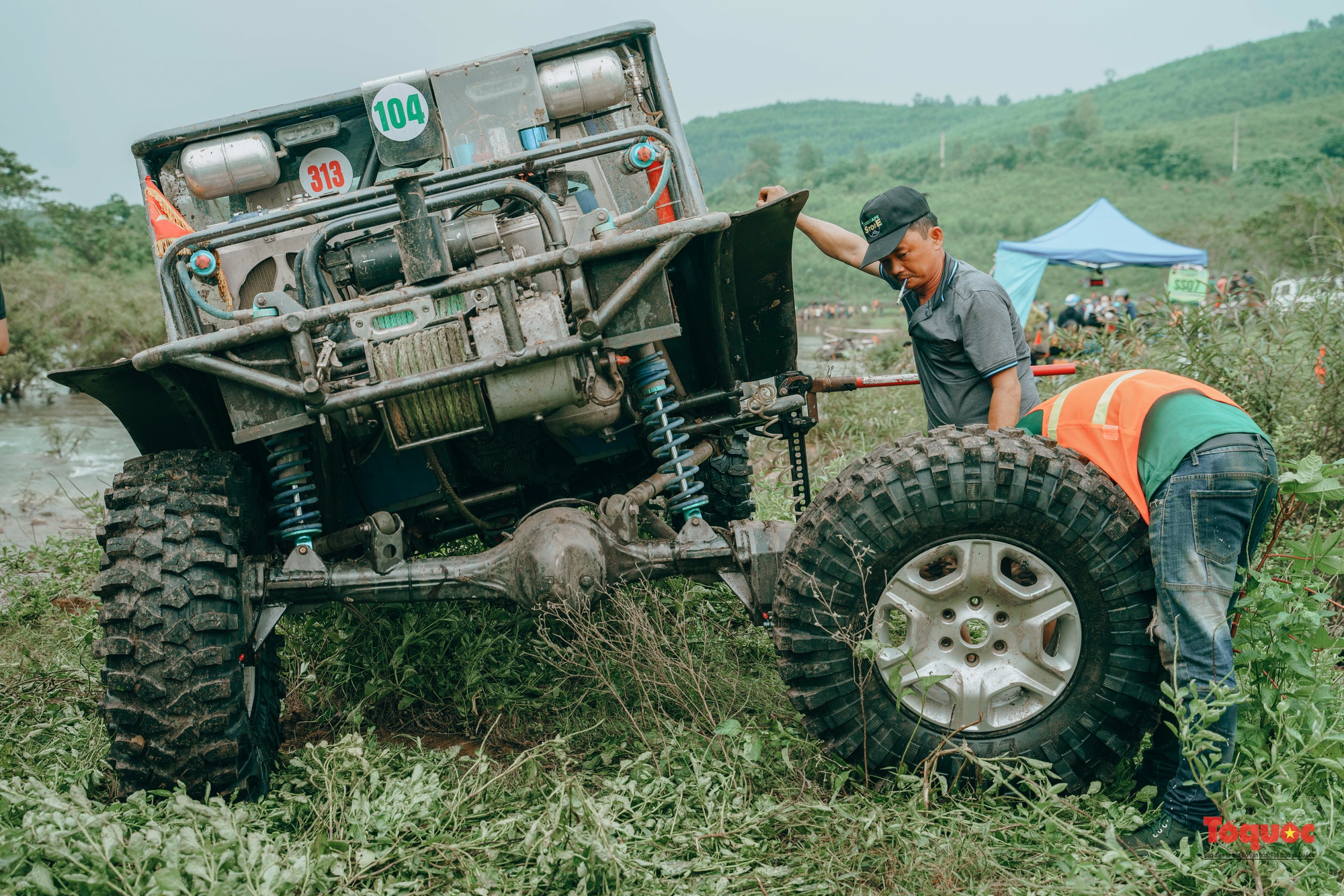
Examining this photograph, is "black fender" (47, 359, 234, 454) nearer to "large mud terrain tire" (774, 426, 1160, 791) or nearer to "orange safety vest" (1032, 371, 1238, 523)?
"large mud terrain tire" (774, 426, 1160, 791)

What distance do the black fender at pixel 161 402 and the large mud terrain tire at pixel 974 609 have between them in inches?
80.8

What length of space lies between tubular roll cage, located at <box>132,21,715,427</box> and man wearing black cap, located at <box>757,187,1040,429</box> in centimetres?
78

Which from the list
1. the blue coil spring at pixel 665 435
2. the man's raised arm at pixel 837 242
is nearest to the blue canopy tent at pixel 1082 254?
the man's raised arm at pixel 837 242

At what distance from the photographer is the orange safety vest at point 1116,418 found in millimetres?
2920

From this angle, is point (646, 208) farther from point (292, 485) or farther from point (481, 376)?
point (292, 485)

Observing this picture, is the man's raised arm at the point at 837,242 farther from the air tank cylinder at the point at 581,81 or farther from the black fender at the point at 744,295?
the air tank cylinder at the point at 581,81

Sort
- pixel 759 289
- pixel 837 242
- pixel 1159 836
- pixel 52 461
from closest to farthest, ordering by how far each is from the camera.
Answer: pixel 1159 836 < pixel 759 289 < pixel 837 242 < pixel 52 461

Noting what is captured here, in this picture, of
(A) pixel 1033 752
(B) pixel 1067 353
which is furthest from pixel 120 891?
(B) pixel 1067 353

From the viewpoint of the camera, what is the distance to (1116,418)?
9.81 ft

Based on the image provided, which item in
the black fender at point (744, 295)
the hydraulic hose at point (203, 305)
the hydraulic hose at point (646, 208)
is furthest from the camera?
the black fender at point (744, 295)

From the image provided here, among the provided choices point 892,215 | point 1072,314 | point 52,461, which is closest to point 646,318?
point 892,215

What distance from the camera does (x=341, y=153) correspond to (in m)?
4.61

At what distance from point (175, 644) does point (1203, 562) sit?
10.1ft

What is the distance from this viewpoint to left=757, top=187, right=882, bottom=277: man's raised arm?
404 centimetres
